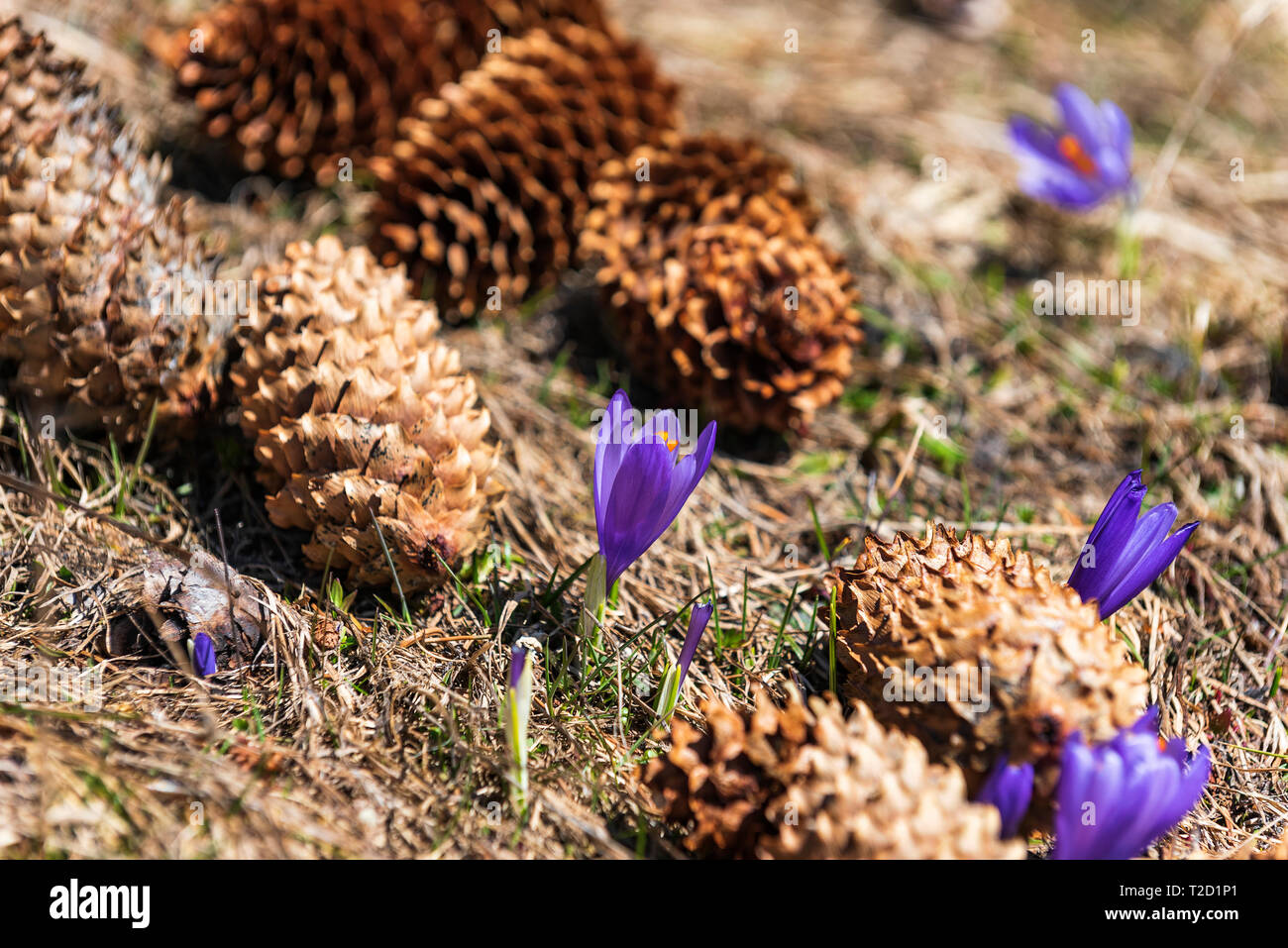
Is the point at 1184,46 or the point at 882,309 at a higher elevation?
the point at 1184,46

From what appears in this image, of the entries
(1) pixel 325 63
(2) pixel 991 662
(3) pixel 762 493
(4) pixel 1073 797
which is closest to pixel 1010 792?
(4) pixel 1073 797

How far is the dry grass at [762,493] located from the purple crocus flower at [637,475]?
0.71 ft

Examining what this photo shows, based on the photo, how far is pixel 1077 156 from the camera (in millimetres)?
3133

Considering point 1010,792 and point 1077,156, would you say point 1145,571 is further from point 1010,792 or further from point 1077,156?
point 1077,156

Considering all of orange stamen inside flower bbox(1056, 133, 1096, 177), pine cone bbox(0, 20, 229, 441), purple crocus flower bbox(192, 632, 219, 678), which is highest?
orange stamen inside flower bbox(1056, 133, 1096, 177)

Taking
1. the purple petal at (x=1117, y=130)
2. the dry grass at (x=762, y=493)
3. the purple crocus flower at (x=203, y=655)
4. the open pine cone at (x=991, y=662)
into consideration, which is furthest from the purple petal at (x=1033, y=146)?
the purple crocus flower at (x=203, y=655)

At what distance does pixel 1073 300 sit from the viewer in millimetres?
3139

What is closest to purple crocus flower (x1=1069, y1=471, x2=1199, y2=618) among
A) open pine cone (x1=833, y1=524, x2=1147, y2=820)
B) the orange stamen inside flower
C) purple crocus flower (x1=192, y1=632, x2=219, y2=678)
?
open pine cone (x1=833, y1=524, x2=1147, y2=820)

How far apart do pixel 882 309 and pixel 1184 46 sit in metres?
2.63

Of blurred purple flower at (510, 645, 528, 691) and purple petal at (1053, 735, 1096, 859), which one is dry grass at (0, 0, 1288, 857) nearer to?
blurred purple flower at (510, 645, 528, 691)

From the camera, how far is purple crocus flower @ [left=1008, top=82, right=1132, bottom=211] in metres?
3.12

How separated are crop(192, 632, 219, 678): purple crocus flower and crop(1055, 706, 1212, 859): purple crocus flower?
56.5 inches

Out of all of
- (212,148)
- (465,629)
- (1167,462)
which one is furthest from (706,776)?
(212,148)
